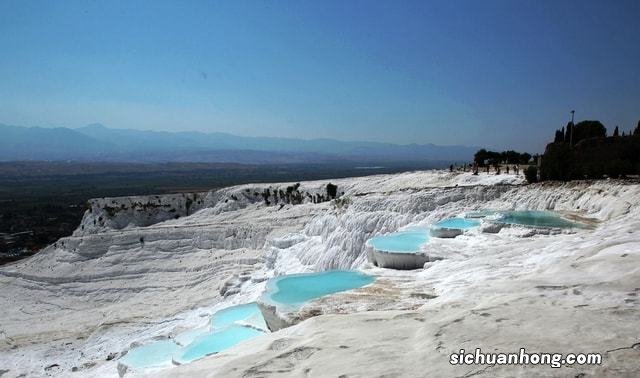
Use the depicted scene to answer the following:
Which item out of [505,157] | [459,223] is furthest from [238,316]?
[505,157]

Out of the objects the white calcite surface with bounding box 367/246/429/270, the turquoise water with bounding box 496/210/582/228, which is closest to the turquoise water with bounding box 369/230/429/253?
the white calcite surface with bounding box 367/246/429/270

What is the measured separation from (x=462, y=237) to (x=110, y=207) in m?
39.1

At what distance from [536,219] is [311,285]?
29.8 ft

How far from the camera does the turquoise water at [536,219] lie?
1391cm

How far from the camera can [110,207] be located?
1683 inches

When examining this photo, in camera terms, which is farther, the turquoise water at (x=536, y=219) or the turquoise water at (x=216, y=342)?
the turquoise water at (x=536, y=219)

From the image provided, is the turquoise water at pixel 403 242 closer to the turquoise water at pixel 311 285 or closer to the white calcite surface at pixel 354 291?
the white calcite surface at pixel 354 291

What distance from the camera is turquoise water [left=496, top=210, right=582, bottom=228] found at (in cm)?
1391

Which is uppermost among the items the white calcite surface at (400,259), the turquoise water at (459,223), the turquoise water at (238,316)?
the turquoise water at (459,223)

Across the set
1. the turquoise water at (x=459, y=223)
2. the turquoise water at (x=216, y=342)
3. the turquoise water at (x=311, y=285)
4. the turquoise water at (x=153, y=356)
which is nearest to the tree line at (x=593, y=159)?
the turquoise water at (x=459, y=223)

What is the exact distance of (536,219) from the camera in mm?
15266

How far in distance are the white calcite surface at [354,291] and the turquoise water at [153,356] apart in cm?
184

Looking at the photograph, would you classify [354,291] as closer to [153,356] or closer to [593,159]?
[153,356]

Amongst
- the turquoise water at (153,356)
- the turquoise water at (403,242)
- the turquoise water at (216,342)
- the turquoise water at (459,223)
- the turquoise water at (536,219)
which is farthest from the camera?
the turquoise water at (459,223)
